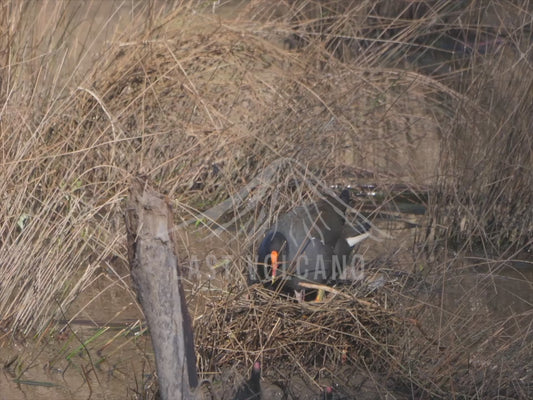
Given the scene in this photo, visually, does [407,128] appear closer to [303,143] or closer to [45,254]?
[303,143]

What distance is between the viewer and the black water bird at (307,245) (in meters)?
3.80

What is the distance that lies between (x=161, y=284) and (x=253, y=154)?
2527 millimetres

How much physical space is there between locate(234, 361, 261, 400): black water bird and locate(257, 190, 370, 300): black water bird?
1.40 ft

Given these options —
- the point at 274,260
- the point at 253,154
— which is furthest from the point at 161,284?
the point at 253,154

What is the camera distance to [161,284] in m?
2.68

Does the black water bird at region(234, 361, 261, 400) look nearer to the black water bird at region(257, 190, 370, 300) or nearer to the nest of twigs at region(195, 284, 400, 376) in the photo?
the nest of twigs at region(195, 284, 400, 376)

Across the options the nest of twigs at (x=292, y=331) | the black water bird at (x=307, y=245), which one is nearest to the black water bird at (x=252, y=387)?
the nest of twigs at (x=292, y=331)

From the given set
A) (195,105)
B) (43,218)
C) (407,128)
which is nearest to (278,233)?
(43,218)

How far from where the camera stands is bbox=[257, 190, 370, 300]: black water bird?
3801mm

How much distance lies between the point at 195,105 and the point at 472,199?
1577mm

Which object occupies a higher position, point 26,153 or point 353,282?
point 26,153

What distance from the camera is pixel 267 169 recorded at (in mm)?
4680

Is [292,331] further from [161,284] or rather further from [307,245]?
[161,284]

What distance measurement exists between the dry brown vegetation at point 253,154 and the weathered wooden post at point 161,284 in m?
0.64
